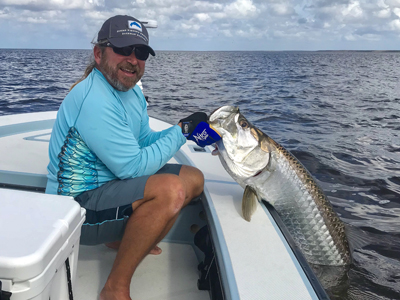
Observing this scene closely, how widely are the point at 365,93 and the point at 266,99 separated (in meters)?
6.04

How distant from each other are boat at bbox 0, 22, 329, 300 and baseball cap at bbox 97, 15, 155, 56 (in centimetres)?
98

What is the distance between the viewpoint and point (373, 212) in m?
4.56

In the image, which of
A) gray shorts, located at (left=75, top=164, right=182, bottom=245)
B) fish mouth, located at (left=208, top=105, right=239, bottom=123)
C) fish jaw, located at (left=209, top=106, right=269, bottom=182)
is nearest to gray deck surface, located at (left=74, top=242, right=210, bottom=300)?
gray shorts, located at (left=75, top=164, right=182, bottom=245)

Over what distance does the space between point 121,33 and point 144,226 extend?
44.1 inches

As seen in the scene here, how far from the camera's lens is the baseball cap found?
84.0 inches

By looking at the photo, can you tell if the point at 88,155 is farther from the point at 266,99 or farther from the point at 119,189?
the point at 266,99

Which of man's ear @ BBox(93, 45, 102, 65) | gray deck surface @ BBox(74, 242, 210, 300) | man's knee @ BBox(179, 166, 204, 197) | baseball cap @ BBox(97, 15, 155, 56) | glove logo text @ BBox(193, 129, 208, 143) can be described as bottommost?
gray deck surface @ BBox(74, 242, 210, 300)

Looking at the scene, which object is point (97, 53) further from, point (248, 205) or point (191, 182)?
point (248, 205)

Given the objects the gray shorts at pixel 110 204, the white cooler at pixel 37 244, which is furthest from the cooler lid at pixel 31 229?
the gray shorts at pixel 110 204

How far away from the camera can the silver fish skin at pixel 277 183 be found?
7.49ft

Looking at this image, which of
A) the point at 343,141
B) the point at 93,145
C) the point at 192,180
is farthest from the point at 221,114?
the point at 343,141

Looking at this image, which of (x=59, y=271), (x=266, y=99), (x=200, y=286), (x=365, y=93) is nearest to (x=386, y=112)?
(x=266, y=99)

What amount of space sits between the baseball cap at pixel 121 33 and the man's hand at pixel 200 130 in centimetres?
54

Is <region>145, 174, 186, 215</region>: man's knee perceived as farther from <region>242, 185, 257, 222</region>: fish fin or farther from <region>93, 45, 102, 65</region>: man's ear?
<region>93, 45, 102, 65</region>: man's ear
